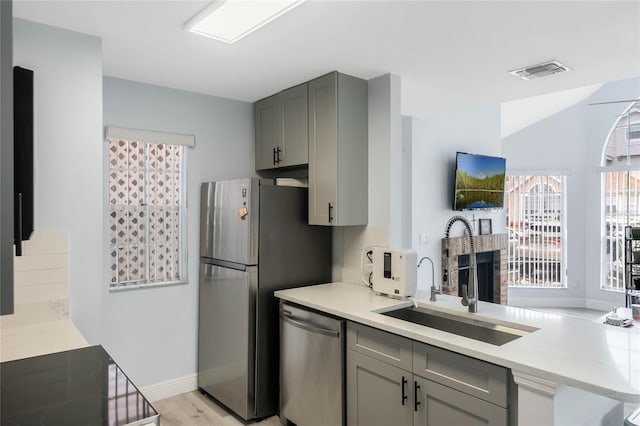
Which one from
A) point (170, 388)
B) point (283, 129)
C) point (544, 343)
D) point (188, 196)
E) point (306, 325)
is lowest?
point (170, 388)

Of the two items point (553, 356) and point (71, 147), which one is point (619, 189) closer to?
point (553, 356)

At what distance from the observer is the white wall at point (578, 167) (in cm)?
666

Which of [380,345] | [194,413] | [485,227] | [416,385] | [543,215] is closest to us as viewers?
[416,385]

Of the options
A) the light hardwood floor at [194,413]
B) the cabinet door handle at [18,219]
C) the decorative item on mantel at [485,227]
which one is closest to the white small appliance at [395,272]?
the light hardwood floor at [194,413]

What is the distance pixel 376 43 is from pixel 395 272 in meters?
1.37

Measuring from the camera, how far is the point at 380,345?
2.17m

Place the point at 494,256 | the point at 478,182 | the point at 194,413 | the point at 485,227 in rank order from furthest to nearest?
the point at 494,256
the point at 485,227
the point at 478,182
the point at 194,413

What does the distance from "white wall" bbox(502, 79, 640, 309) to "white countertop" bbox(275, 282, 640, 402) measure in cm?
524

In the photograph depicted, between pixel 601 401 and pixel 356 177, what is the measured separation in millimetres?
1844

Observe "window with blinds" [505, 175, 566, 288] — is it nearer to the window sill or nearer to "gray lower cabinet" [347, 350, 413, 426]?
"gray lower cabinet" [347, 350, 413, 426]

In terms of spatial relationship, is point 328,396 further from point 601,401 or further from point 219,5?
point 219,5

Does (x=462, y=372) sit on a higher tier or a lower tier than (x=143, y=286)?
lower

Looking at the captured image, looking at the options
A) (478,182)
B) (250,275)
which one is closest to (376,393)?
(250,275)

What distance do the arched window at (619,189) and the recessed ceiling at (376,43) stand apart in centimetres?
430
